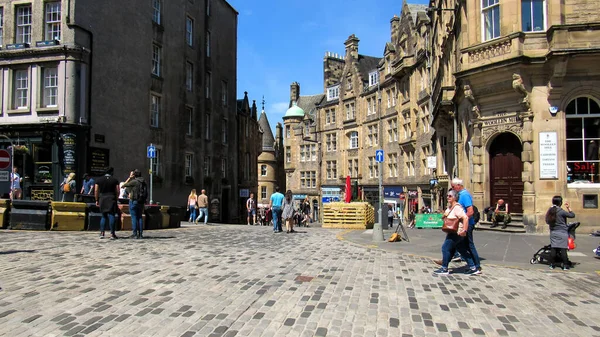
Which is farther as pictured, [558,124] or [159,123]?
[159,123]

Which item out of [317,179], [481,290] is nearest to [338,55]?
[317,179]

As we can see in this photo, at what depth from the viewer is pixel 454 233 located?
27.6ft

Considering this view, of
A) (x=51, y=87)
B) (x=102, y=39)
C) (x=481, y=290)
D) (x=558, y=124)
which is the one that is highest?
(x=102, y=39)

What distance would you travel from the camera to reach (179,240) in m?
13.1

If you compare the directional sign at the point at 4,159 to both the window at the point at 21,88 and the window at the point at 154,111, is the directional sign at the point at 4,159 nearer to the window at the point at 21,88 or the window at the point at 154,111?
the window at the point at 21,88

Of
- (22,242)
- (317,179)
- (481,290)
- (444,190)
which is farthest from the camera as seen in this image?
(317,179)

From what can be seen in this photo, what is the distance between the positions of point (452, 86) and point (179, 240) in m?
17.0

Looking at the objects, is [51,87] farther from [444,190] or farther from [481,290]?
[444,190]

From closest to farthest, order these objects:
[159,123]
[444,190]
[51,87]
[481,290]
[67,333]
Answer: [67,333] < [481,290] < [51,87] < [159,123] < [444,190]

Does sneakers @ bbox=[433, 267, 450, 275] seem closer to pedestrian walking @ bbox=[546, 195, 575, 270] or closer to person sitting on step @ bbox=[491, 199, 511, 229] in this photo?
pedestrian walking @ bbox=[546, 195, 575, 270]

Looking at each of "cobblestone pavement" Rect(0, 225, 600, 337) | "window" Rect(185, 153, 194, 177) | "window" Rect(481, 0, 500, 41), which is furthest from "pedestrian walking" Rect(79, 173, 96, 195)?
"window" Rect(481, 0, 500, 41)

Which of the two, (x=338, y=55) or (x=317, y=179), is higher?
(x=338, y=55)

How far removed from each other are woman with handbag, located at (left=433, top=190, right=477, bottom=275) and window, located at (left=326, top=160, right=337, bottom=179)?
48020mm

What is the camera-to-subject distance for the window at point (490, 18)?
17.7 metres
